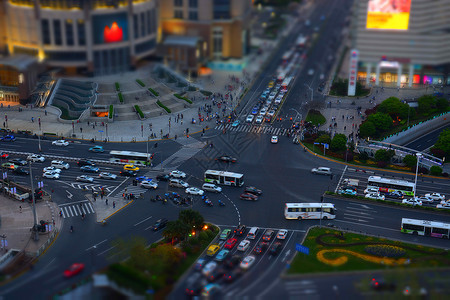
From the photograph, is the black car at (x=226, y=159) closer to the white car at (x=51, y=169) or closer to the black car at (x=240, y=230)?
the black car at (x=240, y=230)

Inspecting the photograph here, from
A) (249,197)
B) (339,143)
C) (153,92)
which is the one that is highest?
(153,92)

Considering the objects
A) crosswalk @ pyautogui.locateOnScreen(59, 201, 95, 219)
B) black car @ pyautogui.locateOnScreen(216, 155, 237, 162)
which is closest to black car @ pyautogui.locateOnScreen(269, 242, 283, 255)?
crosswalk @ pyautogui.locateOnScreen(59, 201, 95, 219)

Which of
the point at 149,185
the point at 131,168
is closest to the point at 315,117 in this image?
the point at 131,168

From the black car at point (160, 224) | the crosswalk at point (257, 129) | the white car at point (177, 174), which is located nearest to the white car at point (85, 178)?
the white car at point (177, 174)

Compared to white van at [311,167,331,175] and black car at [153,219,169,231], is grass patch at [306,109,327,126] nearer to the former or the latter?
white van at [311,167,331,175]

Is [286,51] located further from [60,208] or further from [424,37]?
[60,208]

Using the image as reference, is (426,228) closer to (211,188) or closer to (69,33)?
(211,188)

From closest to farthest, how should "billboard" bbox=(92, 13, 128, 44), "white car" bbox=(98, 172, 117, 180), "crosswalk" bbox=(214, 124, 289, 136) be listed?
1. "white car" bbox=(98, 172, 117, 180)
2. "crosswalk" bbox=(214, 124, 289, 136)
3. "billboard" bbox=(92, 13, 128, 44)
